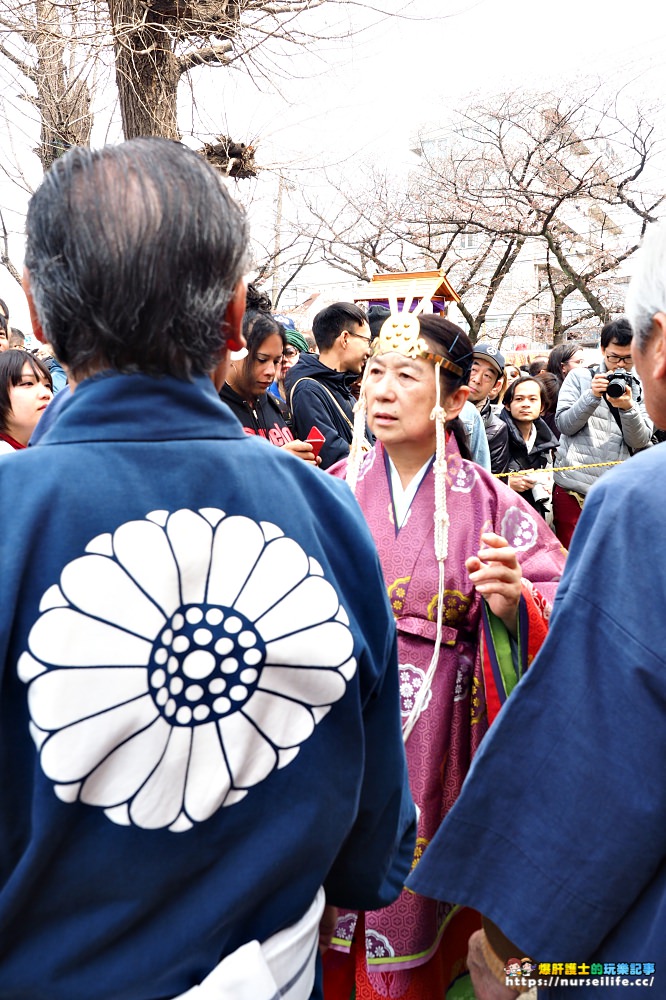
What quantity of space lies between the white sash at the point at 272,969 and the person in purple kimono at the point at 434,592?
3.02 ft

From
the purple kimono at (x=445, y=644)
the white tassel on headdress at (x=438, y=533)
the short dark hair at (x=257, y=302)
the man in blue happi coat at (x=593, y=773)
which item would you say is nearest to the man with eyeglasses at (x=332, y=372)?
the short dark hair at (x=257, y=302)

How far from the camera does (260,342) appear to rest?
143 inches

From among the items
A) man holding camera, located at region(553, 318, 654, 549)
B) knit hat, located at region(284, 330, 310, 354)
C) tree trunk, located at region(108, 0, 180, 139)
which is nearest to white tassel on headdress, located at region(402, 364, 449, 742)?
man holding camera, located at region(553, 318, 654, 549)

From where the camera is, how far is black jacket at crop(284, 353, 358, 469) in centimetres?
416

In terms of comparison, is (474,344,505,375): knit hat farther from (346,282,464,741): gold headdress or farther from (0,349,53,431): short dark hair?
(0,349,53,431): short dark hair

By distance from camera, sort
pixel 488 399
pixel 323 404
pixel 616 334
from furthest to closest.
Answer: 1. pixel 488 399
2. pixel 616 334
3. pixel 323 404

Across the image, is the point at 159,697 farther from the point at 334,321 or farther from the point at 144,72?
the point at 144,72

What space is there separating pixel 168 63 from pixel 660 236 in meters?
4.66

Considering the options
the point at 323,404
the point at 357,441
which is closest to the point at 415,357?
the point at 357,441

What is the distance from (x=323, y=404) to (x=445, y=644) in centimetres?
240

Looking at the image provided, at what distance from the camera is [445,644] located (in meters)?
2.17

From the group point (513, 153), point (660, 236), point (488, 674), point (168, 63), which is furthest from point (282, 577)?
point (513, 153)

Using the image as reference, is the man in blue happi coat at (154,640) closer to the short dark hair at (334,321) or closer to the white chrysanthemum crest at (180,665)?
the white chrysanthemum crest at (180,665)

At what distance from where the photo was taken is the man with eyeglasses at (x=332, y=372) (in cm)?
431
